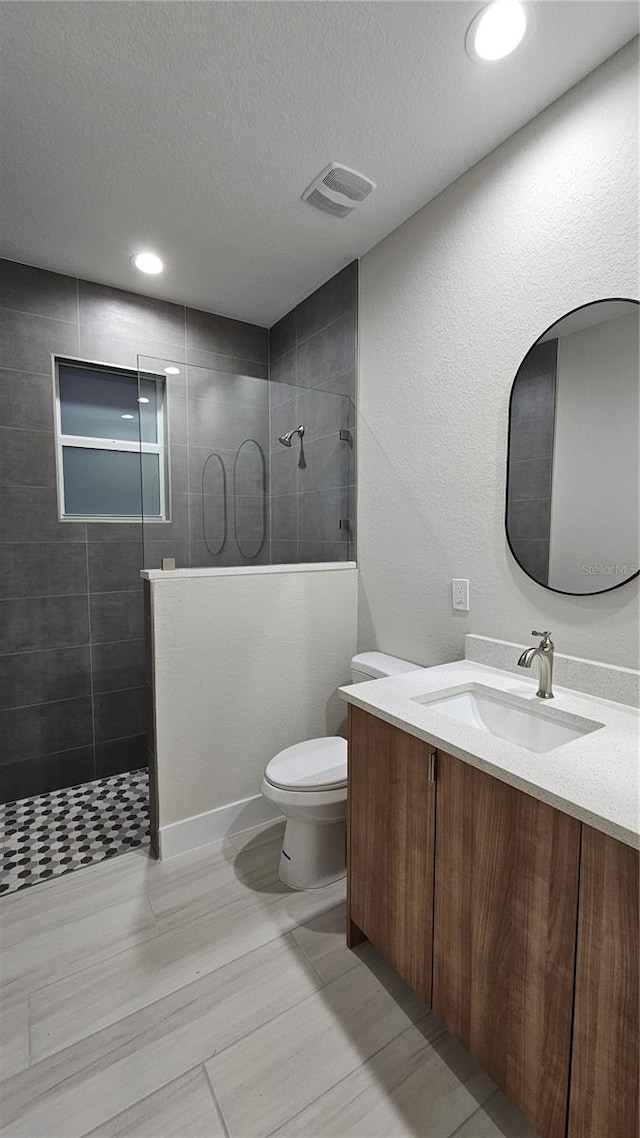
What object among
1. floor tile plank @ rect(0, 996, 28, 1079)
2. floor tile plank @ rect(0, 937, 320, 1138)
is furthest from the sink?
floor tile plank @ rect(0, 996, 28, 1079)

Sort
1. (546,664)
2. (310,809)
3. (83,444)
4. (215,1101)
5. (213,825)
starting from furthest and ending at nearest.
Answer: (83,444) < (213,825) < (310,809) < (546,664) < (215,1101)

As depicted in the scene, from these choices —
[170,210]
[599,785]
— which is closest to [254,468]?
[170,210]

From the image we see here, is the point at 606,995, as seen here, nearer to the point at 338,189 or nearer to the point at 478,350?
the point at 478,350

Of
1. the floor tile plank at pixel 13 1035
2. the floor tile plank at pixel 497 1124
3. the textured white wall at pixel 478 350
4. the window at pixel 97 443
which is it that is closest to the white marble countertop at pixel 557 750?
the textured white wall at pixel 478 350

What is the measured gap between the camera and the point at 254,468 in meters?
2.27

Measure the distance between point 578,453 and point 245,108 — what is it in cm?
152

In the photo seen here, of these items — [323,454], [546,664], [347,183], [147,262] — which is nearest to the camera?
[546,664]

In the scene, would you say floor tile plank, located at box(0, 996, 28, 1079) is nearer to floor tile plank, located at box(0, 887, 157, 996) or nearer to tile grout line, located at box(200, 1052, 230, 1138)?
floor tile plank, located at box(0, 887, 157, 996)

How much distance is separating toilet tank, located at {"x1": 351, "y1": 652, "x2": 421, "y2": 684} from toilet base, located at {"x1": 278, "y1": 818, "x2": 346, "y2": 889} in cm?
61

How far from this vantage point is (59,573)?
257 centimetres

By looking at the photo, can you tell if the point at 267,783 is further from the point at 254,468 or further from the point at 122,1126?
the point at 254,468

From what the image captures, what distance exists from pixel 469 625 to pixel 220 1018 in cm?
144

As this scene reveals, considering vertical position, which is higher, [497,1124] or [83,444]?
[83,444]

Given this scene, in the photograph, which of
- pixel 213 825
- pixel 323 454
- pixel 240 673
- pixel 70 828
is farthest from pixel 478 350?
pixel 70 828
